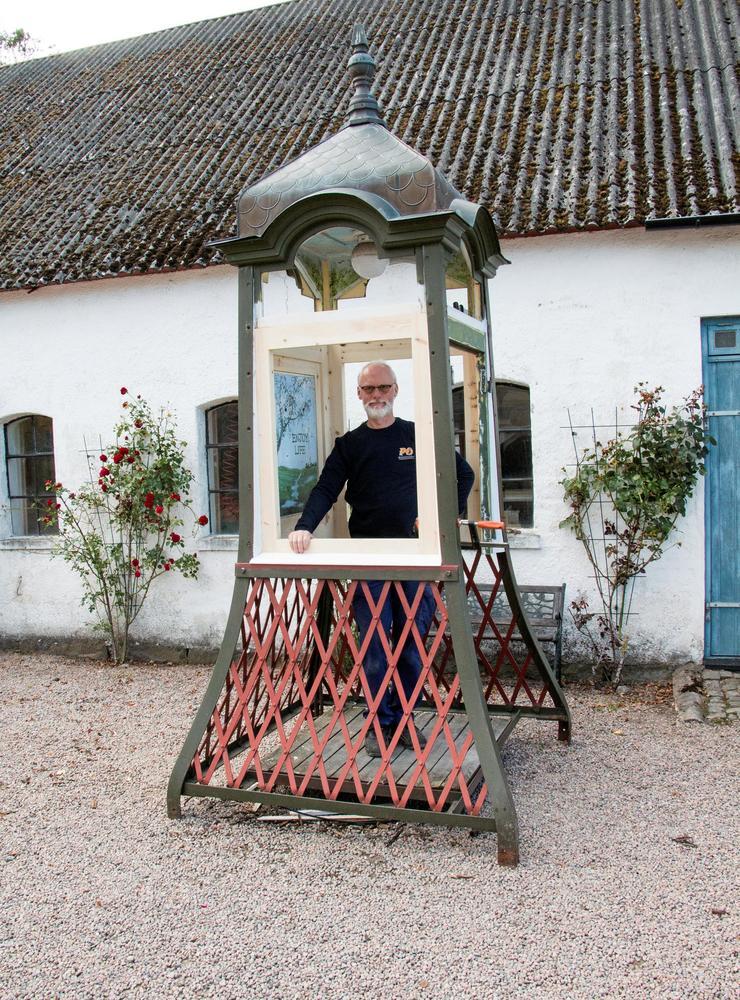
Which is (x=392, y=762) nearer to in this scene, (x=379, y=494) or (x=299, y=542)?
(x=299, y=542)

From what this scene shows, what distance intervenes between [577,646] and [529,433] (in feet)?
5.78

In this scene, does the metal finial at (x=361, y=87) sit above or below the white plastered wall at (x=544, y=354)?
above

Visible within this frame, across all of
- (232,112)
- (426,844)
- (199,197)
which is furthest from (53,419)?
(426,844)

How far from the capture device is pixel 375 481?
496cm

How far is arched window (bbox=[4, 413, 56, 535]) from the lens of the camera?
32.0 feet

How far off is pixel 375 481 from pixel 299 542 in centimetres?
55

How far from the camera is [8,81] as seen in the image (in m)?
14.1

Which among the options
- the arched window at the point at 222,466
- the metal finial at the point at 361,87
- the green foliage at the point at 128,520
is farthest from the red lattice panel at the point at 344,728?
the arched window at the point at 222,466

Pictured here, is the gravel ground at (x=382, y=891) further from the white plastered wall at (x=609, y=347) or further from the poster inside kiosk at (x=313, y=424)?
the white plastered wall at (x=609, y=347)

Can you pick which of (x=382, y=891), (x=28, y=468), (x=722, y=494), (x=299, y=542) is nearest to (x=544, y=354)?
(x=722, y=494)

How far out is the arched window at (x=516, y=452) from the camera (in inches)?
312

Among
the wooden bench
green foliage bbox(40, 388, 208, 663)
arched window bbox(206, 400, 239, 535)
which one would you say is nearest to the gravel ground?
the wooden bench

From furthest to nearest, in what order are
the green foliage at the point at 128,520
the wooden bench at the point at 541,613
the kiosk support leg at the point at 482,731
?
the green foliage at the point at 128,520, the wooden bench at the point at 541,613, the kiosk support leg at the point at 482,731

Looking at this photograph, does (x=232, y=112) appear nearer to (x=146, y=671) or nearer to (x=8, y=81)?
(x=8, y=81)
